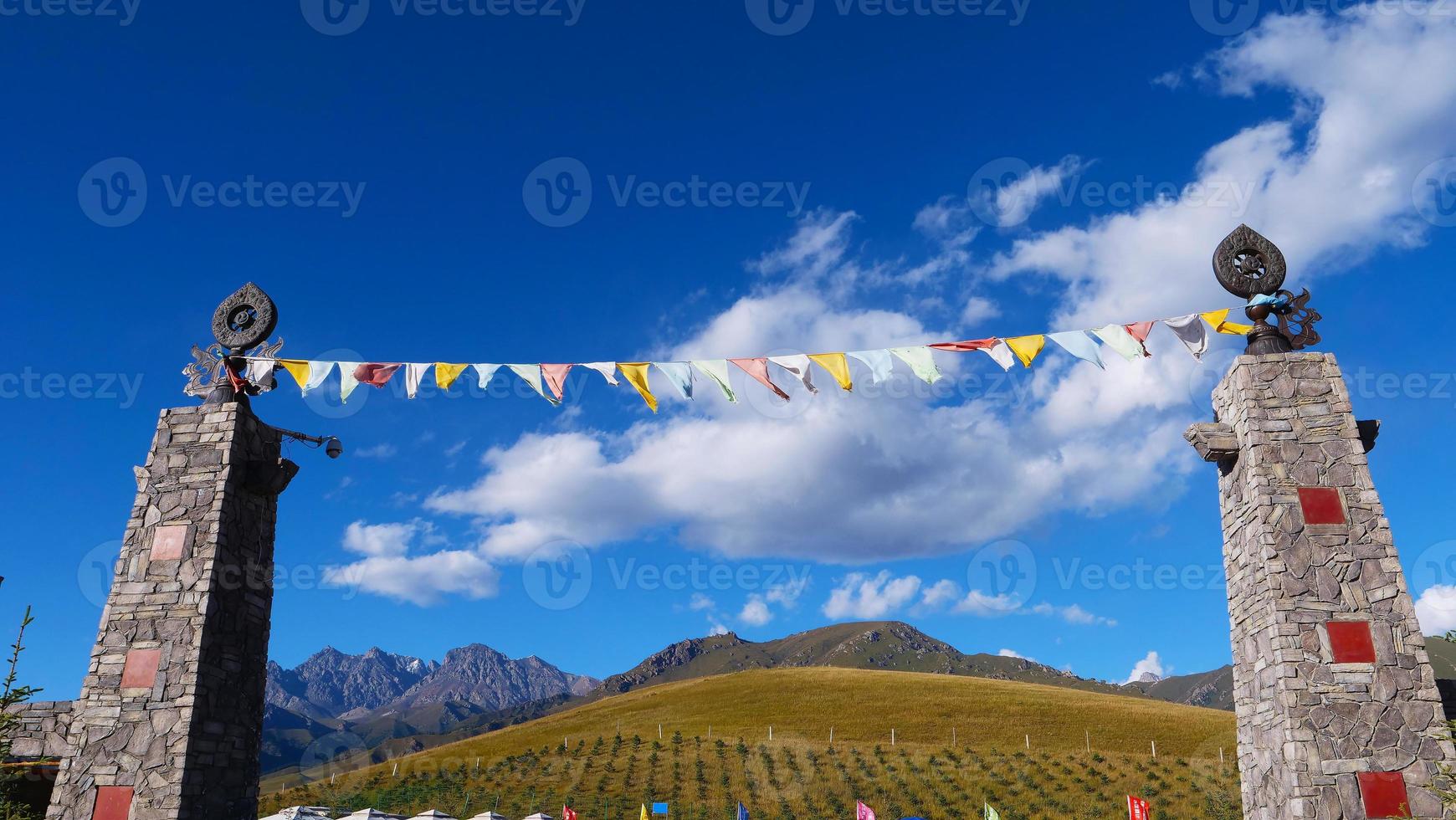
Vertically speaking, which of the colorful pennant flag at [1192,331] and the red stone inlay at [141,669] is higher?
the colorful pennant flag at [1192,331]

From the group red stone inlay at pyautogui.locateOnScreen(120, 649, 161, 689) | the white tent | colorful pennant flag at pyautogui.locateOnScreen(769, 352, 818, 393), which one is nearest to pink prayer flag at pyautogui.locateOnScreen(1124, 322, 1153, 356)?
colorful pennant flag at pyautogui.locateOnScreen(769, 352, 818, 393)

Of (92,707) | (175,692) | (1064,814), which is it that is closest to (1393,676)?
(175,692)

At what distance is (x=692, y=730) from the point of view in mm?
63875

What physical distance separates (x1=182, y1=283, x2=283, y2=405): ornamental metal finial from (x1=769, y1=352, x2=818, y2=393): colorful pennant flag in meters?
7.93

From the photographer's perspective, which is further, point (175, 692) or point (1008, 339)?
point (1008, 339)

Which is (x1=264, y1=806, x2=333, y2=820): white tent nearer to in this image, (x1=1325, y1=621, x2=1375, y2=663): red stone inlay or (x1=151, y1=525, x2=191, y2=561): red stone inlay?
(x1=151, y1=525, x2=191, y2=561): red stone inlay

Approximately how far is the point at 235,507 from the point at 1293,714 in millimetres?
14511

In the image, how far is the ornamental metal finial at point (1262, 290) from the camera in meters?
13.5

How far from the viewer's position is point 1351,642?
11781 millimetres

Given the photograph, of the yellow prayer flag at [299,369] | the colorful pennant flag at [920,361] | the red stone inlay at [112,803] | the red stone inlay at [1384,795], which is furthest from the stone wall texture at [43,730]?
the red stone inlay at [1384,795]

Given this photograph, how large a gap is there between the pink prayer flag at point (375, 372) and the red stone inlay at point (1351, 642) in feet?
44.0

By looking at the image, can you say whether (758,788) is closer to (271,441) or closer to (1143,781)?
(1143,781)

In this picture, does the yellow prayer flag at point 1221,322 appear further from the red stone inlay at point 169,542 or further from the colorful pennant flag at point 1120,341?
the red stone inlay at point 169,542

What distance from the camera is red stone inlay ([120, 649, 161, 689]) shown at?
13148mm
